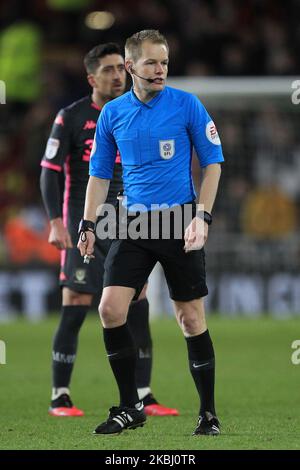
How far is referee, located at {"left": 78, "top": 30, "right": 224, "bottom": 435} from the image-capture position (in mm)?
6293

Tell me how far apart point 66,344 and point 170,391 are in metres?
1.22

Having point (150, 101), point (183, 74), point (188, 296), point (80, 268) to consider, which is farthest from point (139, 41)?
point (183, 74)

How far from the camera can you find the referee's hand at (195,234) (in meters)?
6.11

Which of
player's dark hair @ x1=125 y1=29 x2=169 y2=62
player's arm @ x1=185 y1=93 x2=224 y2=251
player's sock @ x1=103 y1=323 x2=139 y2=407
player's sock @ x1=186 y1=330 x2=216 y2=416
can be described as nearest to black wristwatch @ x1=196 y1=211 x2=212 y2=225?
player's arm @ x1=185 y1=93 x2=224 y2=251

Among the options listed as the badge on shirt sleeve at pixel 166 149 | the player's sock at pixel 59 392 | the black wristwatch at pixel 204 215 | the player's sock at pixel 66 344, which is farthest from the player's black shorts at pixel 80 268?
the black wristwatch at pixel 204 215

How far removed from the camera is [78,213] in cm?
790

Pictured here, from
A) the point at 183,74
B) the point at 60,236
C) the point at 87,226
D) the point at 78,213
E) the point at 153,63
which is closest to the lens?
the point at 153,63

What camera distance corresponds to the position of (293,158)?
1723cm

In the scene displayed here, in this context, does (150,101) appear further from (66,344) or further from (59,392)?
(59,392)

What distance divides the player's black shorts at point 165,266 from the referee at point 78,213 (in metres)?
1.29

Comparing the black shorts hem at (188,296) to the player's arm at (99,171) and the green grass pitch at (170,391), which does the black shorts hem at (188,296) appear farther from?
the green grass pitch at (170,391)

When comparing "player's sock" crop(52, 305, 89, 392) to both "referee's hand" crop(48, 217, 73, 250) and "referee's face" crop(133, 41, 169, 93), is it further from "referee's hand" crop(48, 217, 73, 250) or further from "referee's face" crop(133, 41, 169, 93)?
"referee's face" crop(133, 41, 169, 93)

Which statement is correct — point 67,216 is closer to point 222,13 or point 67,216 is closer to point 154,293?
point 154,293

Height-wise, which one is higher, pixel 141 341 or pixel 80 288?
pixel 80 288
